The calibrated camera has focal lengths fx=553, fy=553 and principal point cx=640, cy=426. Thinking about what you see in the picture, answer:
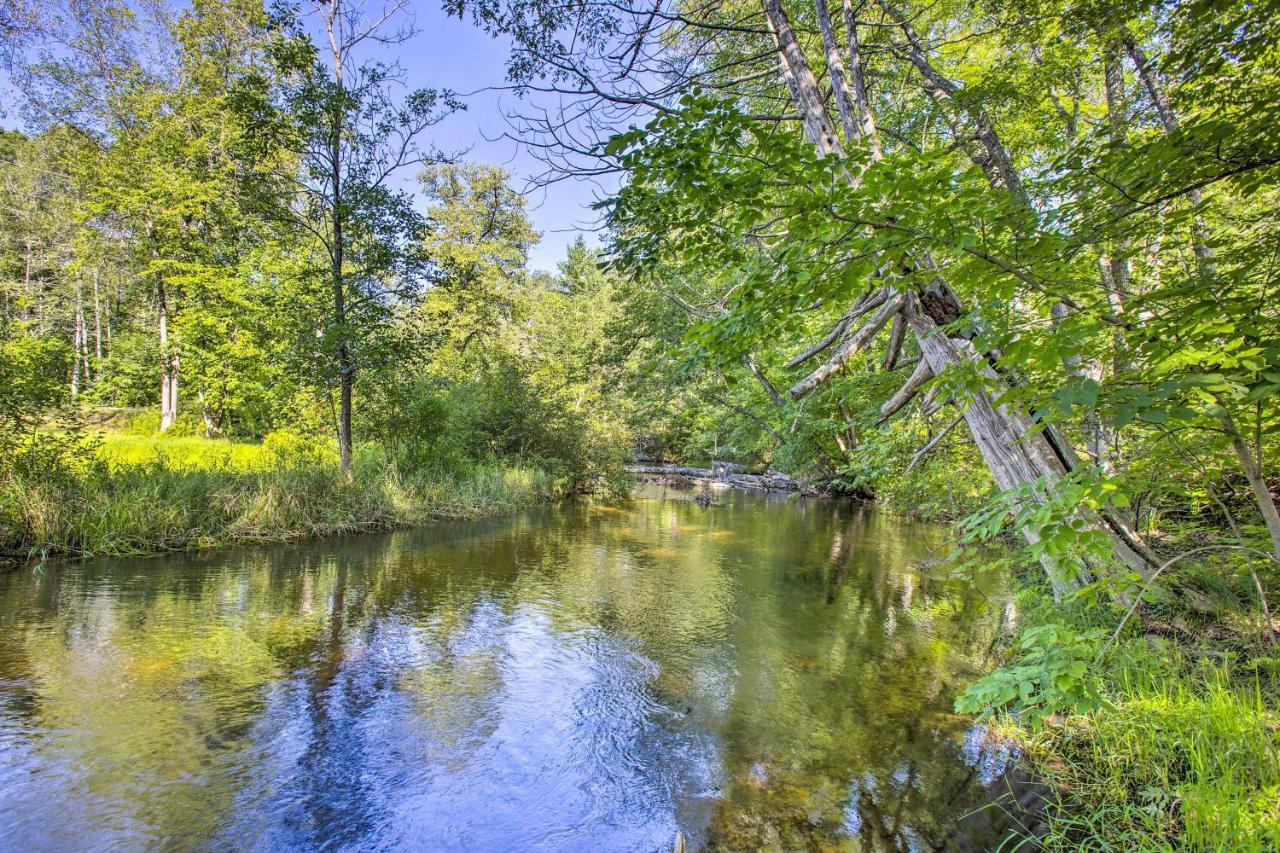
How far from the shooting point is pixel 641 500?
1911 cm

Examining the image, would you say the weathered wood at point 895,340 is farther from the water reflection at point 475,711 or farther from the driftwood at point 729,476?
the driftwood at point 729,476

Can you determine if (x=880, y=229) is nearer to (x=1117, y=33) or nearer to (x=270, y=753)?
(x=1117, y=33)

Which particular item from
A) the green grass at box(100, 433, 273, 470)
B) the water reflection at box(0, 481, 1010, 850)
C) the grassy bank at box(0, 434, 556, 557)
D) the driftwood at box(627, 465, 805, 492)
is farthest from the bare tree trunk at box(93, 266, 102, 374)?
the water reflection at box(0, 481, 1010, 850)

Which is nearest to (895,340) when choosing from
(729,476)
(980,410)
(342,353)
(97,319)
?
(980,410)

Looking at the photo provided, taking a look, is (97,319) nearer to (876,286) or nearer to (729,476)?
(729,476)

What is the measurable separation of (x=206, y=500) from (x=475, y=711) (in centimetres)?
762

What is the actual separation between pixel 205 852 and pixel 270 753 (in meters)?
0.91

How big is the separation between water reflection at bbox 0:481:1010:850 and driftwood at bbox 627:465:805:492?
14202mm

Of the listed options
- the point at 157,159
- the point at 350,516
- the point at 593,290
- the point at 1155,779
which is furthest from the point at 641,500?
the point at 593,290

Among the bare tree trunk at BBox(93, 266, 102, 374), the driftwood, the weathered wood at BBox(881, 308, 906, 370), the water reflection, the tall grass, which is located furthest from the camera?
the bare tree trunk at BBox(93, 266, 102, 374)

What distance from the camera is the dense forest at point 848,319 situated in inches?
87.0

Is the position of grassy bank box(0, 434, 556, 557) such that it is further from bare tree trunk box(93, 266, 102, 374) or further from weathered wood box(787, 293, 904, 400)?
bare tree trunk box(93, 266, 102, 374)

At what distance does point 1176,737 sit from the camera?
9.08ft

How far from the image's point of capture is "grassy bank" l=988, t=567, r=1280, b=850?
7.36ft
